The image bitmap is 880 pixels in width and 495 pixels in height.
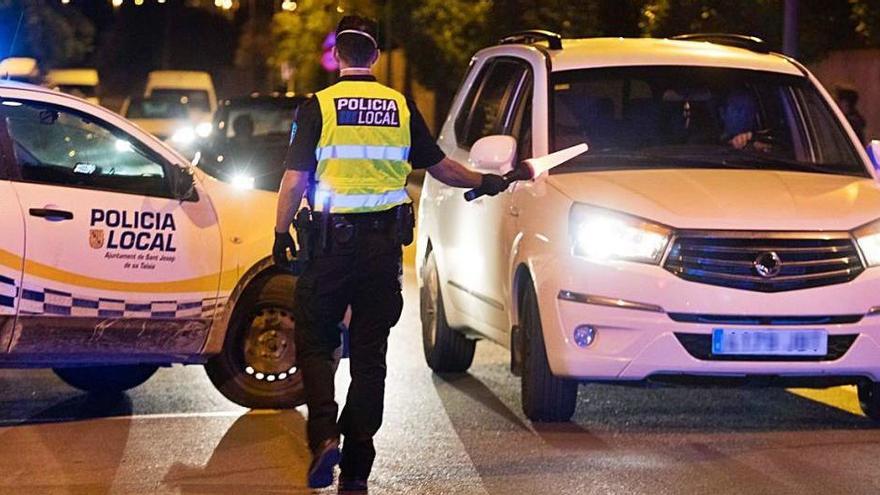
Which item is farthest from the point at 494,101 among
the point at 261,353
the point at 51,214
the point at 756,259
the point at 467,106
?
the point at 51,214

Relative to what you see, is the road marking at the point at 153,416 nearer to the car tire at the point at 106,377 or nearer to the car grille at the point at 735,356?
the car tire at the point at 106,377

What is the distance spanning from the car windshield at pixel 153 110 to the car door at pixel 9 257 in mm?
21783

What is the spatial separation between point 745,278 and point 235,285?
7.72 feet

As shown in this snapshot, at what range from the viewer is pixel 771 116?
29.9ft

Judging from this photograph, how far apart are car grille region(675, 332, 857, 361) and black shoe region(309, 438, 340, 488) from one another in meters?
1.69

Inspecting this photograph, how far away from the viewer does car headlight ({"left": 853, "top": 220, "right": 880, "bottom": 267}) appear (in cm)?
773

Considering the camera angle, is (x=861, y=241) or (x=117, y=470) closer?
(x=117, y=470)

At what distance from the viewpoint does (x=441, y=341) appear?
977 centimetres

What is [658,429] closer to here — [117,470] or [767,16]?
[117,470]

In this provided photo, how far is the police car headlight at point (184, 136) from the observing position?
24.0 metres

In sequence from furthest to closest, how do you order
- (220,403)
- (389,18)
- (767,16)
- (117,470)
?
1. (389,18)
2. (767,16)
3. (220,403)
4. (117,470)

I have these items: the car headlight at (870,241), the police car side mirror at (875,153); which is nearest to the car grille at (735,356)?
the car headlight at (870,241)

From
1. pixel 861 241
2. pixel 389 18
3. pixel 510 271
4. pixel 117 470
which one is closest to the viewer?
pixel 117 470

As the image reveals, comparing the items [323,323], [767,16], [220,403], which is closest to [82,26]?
[767,16]
